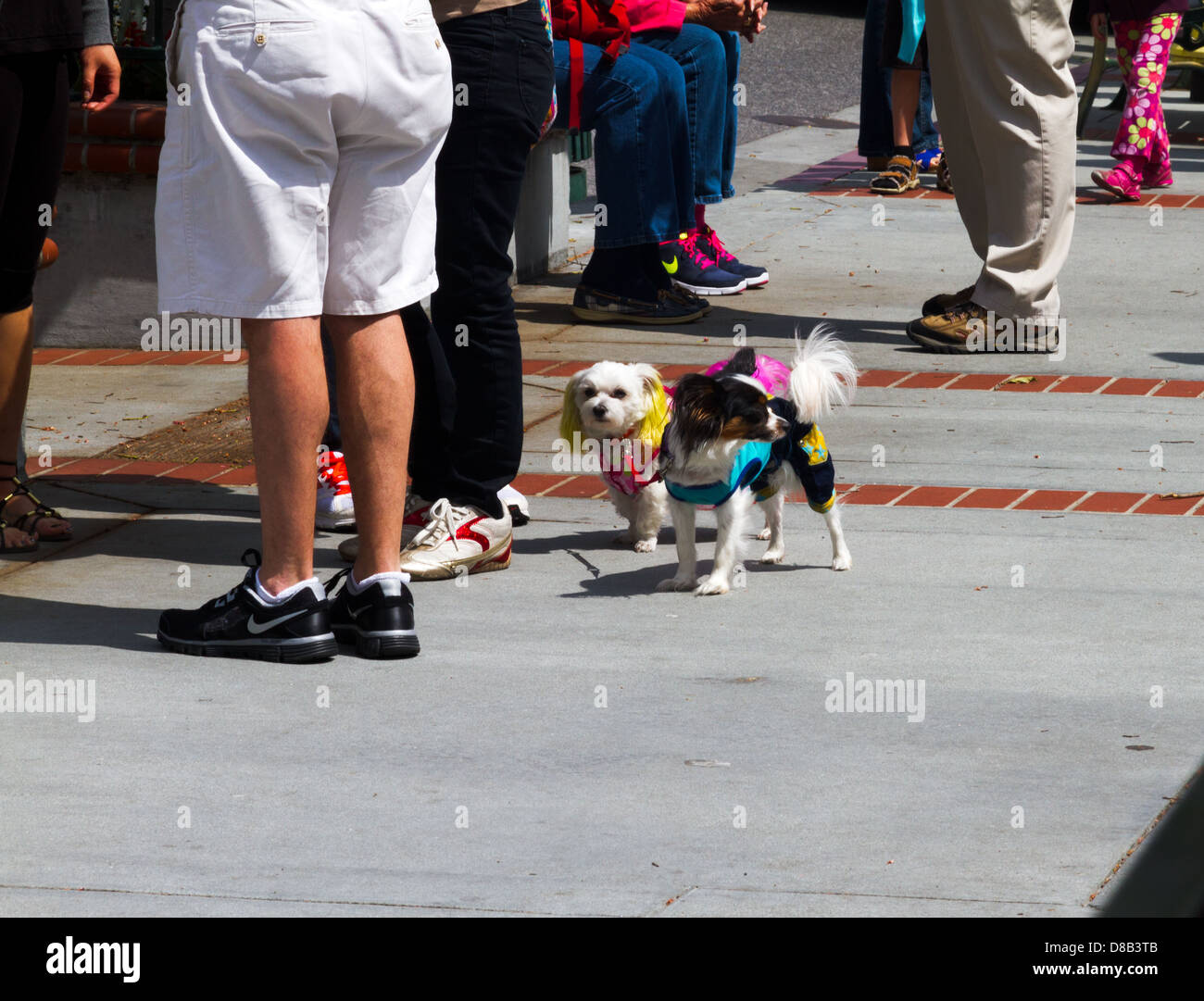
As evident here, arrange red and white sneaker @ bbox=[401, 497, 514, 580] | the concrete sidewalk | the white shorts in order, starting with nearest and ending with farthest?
the concrete sidewalk
the white shorts
red and white sneaker @ bbox=[401, 497, 514, 580]

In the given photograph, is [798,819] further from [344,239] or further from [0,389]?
[0,389]

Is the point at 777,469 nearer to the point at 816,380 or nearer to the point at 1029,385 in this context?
the point at 816,380

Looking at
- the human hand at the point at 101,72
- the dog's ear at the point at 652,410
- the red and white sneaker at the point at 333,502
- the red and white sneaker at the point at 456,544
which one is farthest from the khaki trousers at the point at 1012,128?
the human hand at the point at 101,72

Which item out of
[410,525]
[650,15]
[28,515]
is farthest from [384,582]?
[650,15]

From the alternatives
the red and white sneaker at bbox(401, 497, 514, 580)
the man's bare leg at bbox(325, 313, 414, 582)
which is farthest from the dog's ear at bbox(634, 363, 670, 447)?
the man's bare leg at bbox(325, 313, 414, 582)

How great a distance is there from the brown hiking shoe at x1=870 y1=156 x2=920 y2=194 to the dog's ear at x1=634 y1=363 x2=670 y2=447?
21.7 feet

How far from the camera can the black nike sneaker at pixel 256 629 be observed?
4.05m

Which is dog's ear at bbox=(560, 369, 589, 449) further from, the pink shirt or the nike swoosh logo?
the pink shirt

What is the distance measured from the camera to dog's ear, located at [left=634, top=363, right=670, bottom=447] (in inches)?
206

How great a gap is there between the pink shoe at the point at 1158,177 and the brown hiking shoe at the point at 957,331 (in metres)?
4.27

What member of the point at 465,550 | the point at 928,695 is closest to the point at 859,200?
the point at 465,550

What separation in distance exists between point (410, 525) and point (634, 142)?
10.7ft

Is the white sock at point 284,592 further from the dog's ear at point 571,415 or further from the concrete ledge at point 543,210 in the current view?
the concrete ledge at point 543,210
